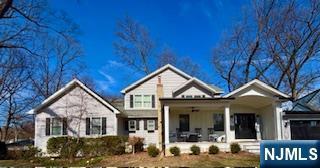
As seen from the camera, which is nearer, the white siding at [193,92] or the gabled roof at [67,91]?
the gabled roof at [67,91]

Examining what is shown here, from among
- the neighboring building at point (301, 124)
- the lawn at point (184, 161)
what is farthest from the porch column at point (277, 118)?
the lawn at point (184, 161)

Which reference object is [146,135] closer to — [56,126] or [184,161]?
[56,126]

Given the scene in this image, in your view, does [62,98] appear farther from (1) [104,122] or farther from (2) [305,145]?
(2) [305,145]

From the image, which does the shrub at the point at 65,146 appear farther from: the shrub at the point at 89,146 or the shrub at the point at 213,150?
the shrub at the point at 213,150

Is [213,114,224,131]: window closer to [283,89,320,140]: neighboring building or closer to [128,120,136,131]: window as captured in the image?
[283,89,320,140]: neighboring building

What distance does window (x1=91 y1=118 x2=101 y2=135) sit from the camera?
23750 millimetres

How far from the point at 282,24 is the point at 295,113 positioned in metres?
11.7

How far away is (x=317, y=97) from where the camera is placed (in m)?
26.0

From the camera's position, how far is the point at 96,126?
940 inches

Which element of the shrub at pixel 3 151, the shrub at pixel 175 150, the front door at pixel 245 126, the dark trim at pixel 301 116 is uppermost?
the dark trim at pixel 301 116

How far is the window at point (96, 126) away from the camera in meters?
23.8

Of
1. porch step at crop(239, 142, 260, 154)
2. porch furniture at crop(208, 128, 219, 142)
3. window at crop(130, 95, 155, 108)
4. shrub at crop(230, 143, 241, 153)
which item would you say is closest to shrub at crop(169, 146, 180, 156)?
shrub at crop(230, 143, 241, 153)

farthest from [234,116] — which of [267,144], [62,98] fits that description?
[267,144]

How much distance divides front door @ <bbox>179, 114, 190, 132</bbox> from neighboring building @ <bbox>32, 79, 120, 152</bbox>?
4.81 meters
